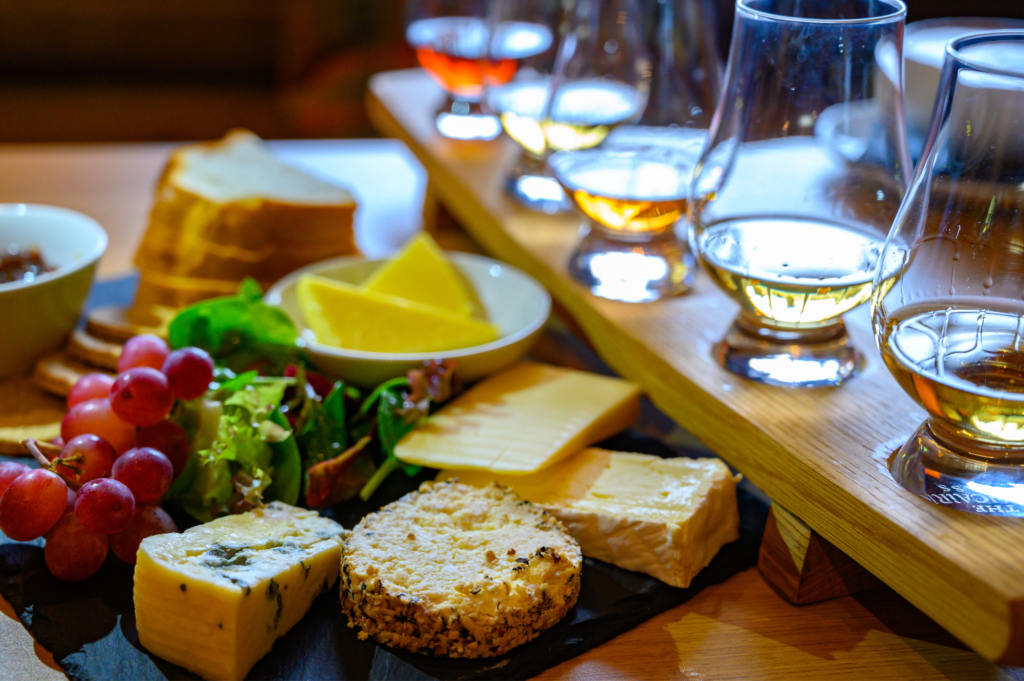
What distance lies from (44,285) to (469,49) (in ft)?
2.16

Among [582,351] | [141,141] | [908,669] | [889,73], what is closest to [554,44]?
[582,351]

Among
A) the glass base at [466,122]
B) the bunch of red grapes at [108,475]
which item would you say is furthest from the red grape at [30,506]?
the glass base at [466,122]

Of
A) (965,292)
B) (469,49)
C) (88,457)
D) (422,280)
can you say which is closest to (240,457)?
(88,457)

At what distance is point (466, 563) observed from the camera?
25.0 inches

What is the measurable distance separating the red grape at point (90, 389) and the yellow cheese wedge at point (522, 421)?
0.85ft

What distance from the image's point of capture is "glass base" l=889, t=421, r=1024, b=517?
56 centimetres

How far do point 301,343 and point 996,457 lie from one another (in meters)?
0.58

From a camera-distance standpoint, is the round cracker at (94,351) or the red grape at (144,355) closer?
Answer: the red grape at (144,355)

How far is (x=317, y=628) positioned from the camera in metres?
0.63

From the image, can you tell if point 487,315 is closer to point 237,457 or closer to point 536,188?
point 536,188

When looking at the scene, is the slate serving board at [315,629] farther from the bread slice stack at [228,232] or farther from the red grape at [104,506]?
the bread slice stack at [228,232]

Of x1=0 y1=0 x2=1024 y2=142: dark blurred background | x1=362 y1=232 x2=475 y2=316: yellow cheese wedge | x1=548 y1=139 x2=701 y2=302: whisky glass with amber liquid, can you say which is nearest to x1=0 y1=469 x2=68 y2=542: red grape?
x1=362 y1=232 x2=475 y2=316: yellow cheese wedge

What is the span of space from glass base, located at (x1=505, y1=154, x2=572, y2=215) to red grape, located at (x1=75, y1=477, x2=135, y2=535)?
2.05 feet

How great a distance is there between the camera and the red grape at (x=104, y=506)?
25.0 inches
